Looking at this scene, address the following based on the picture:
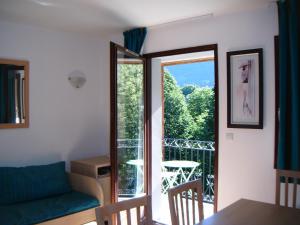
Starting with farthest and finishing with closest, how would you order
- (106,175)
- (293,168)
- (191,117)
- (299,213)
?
(191,117)
(106,175)
(293,168)
(299,213)

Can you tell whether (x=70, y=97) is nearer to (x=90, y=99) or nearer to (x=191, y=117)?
(x=90, y=99)

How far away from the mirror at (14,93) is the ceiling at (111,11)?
1.72ft

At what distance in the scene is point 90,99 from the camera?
14.1 ft

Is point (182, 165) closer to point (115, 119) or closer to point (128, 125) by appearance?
point (128, 125)

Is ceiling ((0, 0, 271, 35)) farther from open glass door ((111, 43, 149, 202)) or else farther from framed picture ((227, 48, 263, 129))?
framed picture ((227, 48, 263, 129))

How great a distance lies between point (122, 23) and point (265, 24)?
61.2 inches

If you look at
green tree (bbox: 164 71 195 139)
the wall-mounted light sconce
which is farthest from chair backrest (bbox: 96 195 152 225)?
green tree (bbox: 164 71 195 139)

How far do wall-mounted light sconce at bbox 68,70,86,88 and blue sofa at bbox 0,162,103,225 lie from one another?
1089 millimetres

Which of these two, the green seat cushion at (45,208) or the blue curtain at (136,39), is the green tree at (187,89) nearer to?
the blue curtain at (136,39)

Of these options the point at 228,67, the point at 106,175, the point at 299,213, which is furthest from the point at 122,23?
the point at 299,213

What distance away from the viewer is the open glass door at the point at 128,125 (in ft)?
10.6

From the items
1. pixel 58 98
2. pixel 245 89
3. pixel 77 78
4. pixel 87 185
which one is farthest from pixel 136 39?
pixel 87 185

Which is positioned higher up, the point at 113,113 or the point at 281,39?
the point at 281,39

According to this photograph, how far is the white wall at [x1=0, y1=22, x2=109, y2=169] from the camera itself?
354cm
